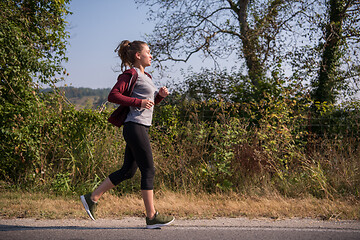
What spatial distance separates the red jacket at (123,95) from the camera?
3.45m

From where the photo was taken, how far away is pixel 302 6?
10.5 metres

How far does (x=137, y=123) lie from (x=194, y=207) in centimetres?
163

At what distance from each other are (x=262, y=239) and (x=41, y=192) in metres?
3.88

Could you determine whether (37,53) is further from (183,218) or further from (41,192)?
(183,218)

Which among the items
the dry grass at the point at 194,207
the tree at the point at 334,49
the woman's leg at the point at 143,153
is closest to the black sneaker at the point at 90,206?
the dry grass at the point at 194,207

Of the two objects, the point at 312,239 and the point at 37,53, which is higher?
the point at 37,53

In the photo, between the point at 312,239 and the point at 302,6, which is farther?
the point at 302,6

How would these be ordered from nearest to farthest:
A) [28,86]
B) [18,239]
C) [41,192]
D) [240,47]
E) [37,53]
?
[18,239], [41,192], [28,86], [37,53], [240,47]

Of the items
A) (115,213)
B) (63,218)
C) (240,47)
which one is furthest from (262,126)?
(240,47)

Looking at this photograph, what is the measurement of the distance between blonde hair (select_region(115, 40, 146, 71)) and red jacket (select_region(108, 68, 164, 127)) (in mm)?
239

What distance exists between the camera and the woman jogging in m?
3.51

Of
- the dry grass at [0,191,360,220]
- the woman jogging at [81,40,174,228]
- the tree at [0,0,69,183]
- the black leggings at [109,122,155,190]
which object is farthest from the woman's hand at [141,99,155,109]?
the tree at [0,0,69,183]

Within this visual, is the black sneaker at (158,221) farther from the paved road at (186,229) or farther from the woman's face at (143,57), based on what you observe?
the woman's face at (143,57)

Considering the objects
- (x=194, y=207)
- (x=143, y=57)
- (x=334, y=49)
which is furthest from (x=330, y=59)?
(x=143, y=57)
